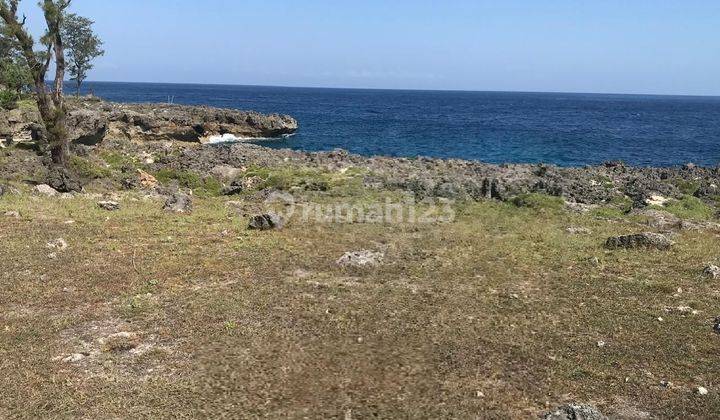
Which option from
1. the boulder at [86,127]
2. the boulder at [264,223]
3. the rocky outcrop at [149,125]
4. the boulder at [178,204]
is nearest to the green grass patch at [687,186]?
the boulder at [264,223]

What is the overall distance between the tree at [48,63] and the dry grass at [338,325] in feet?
33.9

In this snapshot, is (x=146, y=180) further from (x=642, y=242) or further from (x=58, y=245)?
(x=642, y=242)

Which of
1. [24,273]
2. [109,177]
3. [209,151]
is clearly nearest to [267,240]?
Answer: [24,273]

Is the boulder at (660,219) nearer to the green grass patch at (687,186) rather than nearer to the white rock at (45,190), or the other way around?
the green grass patch at (687,186)

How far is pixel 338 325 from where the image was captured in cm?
1427

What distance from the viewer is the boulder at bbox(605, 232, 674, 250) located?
840 inches

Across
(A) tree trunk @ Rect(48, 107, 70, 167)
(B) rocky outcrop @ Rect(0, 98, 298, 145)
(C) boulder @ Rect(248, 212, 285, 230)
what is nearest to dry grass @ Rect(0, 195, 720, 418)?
(C) boulder @ Rect(248, 212, 285, 230)

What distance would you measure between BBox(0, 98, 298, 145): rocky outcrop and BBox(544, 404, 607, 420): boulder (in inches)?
1602

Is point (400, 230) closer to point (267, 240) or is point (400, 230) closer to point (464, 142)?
point (267, 240)

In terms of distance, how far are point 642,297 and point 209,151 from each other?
126 ft

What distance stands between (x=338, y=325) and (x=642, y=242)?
13.7 m

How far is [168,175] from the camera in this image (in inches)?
1459

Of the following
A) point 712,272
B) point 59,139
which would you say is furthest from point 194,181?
point 712,272

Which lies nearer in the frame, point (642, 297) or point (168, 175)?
point (642, 297)
